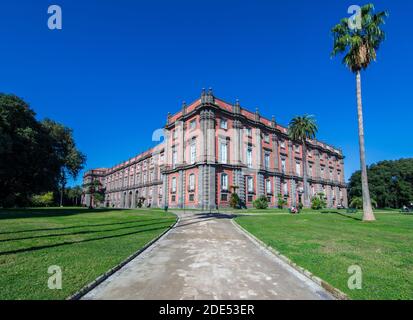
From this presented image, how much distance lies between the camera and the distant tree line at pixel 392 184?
199 feet

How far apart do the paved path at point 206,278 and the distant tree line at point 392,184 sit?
66.7 metres

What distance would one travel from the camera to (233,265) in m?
7.16

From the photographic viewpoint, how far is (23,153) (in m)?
27.2

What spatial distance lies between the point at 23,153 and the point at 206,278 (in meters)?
29.7

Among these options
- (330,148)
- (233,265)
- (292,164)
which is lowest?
(233,265)

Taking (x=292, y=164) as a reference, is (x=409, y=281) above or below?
below

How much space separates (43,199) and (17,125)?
33.8 metres

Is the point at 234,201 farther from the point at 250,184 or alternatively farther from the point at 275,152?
the point at 275,152

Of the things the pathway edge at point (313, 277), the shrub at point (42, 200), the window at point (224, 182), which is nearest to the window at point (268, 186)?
the window at point (224, 182)

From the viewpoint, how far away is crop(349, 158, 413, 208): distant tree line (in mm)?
60781
